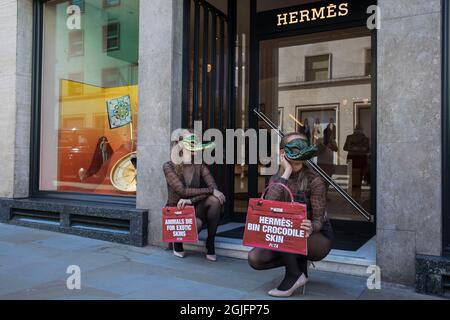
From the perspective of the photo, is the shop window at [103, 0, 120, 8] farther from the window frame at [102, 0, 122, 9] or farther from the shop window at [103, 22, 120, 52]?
the shop window at [103, 22, 120, 52]

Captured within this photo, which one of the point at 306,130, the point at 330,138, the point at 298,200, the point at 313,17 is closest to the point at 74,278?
the point at 298,200

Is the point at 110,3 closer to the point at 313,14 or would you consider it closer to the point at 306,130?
the point at 313,14

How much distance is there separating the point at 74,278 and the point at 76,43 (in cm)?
560

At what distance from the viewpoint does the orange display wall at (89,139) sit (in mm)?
7562

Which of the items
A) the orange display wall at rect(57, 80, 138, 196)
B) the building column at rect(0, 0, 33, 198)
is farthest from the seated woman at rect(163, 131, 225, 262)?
the building column at rect(0, 0, 33, 198)

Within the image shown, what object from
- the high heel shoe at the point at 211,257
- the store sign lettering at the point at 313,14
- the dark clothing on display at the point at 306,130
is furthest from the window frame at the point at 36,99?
the dark clothing on display at the point at 306,130

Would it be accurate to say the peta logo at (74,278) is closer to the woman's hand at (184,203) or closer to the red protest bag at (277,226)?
the woman's hand at (184,203)

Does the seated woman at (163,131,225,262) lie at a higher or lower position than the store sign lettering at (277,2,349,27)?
lower

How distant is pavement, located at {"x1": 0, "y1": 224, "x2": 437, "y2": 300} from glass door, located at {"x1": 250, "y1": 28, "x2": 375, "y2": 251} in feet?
7.48

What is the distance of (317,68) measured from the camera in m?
7.43

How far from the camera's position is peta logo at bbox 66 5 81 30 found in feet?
27.5

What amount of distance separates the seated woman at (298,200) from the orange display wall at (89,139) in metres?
3.97

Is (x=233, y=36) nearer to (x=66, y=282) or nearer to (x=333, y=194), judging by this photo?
(x=333, y=194)
